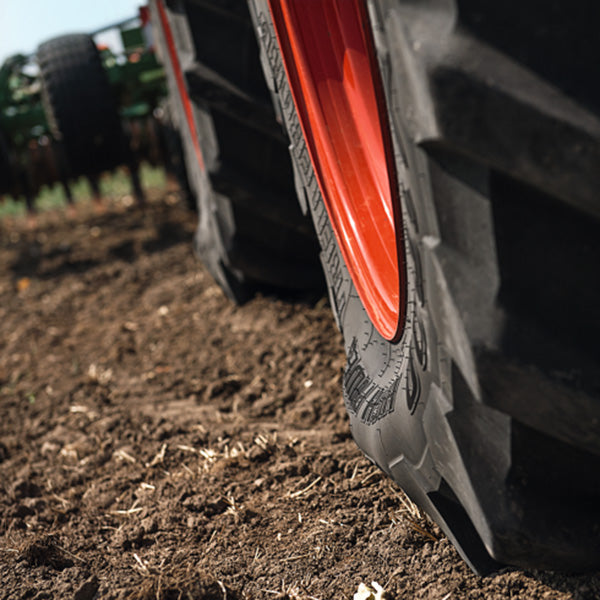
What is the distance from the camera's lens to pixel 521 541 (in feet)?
3.42

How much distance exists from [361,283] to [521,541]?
64 centimetres

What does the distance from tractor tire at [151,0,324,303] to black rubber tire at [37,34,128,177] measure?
0.80 m

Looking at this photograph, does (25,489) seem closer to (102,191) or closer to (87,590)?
(87,590)

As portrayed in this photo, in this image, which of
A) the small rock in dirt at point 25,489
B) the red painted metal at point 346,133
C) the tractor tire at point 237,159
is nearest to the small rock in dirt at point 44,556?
the small rock in dirt at point 25,489

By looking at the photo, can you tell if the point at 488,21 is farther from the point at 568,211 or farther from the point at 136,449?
the point at 136,449

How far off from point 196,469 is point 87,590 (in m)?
0.47

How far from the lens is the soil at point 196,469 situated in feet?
4.54

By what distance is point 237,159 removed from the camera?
7.88ft

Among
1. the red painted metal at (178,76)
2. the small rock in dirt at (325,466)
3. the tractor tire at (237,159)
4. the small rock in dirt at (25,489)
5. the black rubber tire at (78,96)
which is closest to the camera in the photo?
the small rock in dirt at (325,466)

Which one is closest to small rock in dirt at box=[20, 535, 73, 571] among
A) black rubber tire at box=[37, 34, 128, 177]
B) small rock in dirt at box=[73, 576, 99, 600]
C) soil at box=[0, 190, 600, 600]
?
soil at box=[0, 190, 600, 600]

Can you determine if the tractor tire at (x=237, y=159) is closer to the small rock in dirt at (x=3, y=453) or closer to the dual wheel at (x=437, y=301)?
the dual wheel at (x=437, y=301)

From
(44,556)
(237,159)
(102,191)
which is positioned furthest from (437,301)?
(102,191)

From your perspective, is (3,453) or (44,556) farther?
(3,453)

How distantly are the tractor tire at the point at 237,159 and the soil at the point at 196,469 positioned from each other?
0.14m
